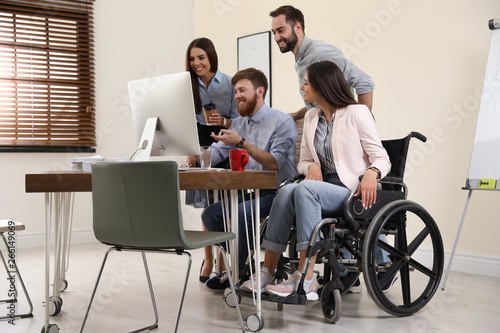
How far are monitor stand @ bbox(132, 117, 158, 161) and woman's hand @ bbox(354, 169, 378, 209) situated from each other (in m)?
0.88

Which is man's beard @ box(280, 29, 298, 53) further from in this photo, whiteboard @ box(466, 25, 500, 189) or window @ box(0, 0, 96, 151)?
window @ box(0, 0, 96, 151)

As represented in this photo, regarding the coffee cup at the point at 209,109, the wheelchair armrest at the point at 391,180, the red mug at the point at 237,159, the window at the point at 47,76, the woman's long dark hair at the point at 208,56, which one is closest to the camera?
the red mug at the point at 237,159

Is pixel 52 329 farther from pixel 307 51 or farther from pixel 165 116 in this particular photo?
pixel 307 51

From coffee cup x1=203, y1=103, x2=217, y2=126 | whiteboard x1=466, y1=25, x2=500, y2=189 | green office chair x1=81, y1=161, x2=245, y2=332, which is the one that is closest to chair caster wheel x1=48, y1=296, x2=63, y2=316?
green office chair x1=81, y1=161, x2=245, y2=332

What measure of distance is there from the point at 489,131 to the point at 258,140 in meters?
1.34

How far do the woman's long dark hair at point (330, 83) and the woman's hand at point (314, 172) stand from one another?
29 cm

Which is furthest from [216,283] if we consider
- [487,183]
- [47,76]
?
[47,76]

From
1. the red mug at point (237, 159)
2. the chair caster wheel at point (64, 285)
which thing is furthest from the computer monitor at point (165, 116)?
the chair caster wheel at point (64, 285)

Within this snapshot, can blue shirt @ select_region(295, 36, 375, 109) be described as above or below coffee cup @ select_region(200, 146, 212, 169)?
above

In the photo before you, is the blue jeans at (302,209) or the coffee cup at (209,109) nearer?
the blue jeans at (302,209)

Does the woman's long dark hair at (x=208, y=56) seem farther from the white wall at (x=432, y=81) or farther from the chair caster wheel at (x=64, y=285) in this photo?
the white wall at (x=432, y=81)

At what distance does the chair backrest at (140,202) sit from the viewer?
73.3 inches

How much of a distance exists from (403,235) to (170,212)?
42.9 inches

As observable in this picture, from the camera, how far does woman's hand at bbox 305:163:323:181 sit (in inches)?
99.1
